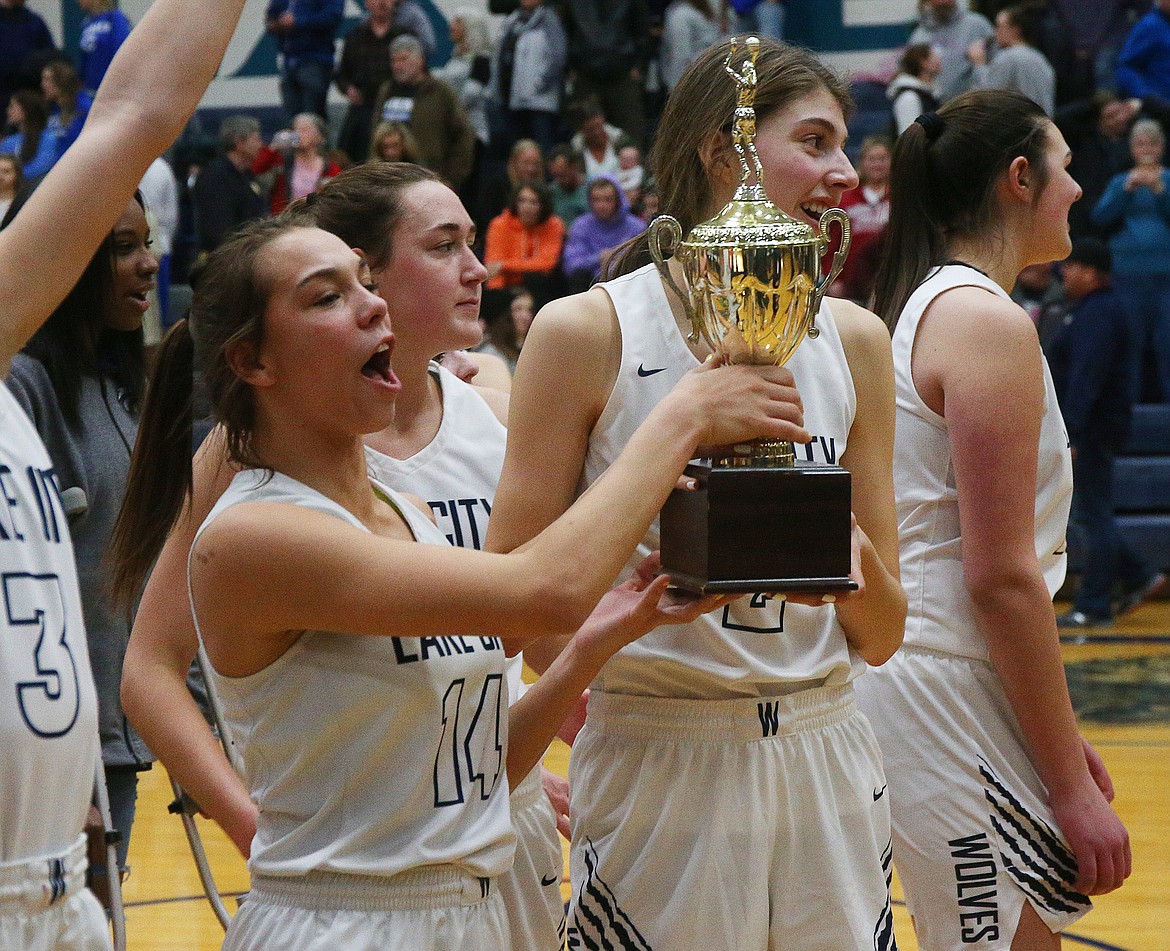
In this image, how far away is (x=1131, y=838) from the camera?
5148mm

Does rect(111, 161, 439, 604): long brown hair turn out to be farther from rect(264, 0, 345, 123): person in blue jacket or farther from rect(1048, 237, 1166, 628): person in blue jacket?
rect(264, 0, 345, 123): person in blue jacket

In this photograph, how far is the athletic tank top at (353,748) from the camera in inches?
67.1

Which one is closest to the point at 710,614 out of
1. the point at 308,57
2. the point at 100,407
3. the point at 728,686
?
the point at 728,686

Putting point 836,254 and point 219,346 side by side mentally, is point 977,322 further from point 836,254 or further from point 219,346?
point 219,346

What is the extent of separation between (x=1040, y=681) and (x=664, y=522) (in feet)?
2.45

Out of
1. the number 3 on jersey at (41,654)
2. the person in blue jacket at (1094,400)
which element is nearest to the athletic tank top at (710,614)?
the number 3 on jersey at (41,654)

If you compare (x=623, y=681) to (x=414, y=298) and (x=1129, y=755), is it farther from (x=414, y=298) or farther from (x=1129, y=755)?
(x=1129, y=755)

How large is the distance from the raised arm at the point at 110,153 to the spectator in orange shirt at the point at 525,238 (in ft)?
28.1

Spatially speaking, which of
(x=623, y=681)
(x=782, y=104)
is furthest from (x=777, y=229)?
(x=623, y=681)

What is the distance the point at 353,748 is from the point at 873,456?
0.80 meters

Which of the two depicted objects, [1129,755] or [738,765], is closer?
[738,765]

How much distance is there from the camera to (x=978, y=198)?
102 inches

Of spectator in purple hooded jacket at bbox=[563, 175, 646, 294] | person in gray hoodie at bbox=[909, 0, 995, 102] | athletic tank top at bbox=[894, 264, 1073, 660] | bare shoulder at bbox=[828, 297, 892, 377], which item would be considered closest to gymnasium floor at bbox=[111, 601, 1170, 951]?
athletic tank top at bbox=[894, 264, 1073, 660]

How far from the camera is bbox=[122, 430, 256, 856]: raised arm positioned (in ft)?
6.96
